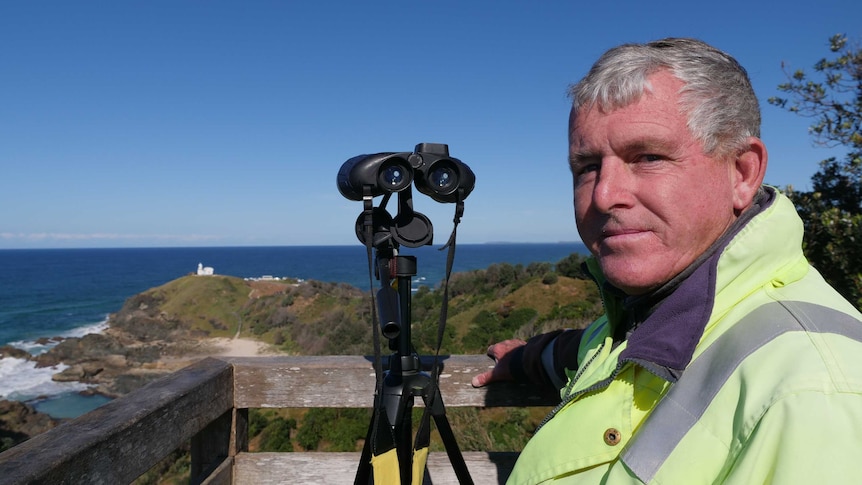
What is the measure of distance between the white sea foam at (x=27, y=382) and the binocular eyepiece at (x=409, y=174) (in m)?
18.2

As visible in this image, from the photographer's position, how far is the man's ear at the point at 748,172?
109 cm

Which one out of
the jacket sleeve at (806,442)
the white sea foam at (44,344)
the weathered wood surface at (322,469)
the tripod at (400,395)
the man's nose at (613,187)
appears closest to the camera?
the jacket sleeve at (806,442)

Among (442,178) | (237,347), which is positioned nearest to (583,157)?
(442,178)

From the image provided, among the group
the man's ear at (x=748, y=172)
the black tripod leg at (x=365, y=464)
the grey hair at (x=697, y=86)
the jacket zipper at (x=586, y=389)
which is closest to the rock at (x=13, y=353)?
the black tripod leg at (x=365, y=464)

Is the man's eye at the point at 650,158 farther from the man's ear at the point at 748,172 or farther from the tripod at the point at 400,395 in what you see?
the tripod at the point at 400,395

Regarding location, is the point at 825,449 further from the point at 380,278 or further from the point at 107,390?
the point at 107,390

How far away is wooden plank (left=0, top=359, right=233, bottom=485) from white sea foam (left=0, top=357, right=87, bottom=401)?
17.7m

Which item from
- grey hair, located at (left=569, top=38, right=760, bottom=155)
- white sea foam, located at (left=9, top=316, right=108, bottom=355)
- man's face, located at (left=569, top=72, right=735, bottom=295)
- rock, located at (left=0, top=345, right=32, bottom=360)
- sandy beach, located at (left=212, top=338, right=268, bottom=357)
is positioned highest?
grey hair, located at (left=569, top=38, right=760, bottom=155)

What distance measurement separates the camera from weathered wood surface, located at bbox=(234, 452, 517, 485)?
73.0 inches

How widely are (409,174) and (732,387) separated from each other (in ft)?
3.50

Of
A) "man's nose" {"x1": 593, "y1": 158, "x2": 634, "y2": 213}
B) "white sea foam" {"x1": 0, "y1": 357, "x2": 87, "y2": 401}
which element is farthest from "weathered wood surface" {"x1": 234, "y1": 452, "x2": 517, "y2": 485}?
"white sea foam" {"x1": 0, "y1": 357, "x2": 87, "y2": 401}

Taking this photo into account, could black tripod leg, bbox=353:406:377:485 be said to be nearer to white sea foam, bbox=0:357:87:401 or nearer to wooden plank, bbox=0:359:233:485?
wooden plank, bbox=0:359:233:485

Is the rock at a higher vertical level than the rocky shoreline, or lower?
lower

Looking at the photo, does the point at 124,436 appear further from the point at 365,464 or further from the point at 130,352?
the point at 130,352
